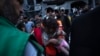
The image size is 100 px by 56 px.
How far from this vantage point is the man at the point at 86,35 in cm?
181

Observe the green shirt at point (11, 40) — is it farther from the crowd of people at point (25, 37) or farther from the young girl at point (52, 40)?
the young girl at point (52, 40)

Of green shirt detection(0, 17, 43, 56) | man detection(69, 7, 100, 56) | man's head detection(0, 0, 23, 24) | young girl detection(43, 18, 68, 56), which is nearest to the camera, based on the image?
man detection(69, 7, 100, 56)

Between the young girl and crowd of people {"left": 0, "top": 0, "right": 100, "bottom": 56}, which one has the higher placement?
crowd of people {"left": 0, "top": 0, "right": 100, "bottom": 56}

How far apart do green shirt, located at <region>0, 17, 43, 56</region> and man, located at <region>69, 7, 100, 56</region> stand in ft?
1.45

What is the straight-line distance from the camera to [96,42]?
180 centimetres

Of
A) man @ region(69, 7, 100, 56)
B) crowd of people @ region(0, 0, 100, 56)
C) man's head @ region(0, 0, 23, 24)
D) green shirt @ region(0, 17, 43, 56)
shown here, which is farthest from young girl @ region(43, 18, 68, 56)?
man @ region(69, 7, 100, 56)

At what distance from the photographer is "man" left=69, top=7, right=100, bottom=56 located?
181 centimetres

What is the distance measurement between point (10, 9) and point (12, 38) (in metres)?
0.21

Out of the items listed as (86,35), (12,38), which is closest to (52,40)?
(12,38)

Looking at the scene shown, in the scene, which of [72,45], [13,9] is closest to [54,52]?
[13,9]

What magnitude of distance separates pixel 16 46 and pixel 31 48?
9 centimetres

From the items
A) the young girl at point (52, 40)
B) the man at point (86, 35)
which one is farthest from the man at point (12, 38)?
the young girl at point (52, 40)

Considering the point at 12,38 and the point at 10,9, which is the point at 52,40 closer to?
the point at 10,9

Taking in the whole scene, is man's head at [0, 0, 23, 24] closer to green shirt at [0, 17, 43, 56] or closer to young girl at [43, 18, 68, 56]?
green shirt at [0, 17, 43, 56]
